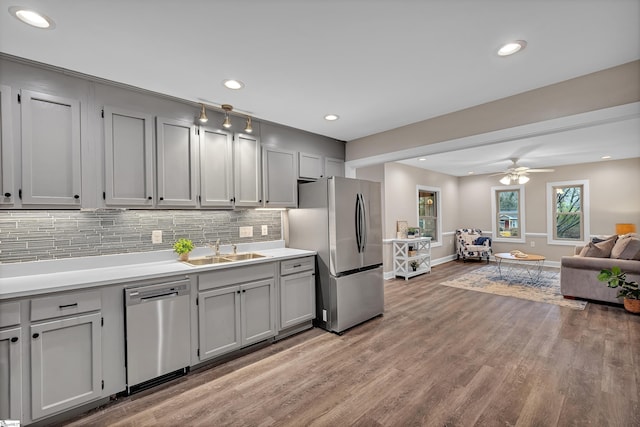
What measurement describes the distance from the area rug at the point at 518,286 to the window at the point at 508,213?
1.50 m

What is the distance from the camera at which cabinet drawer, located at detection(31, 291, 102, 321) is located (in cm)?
185

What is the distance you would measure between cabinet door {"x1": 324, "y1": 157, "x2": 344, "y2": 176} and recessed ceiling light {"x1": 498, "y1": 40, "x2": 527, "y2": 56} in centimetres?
247

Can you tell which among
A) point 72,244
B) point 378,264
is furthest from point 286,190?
point 72,244

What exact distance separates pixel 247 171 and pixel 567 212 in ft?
26.4

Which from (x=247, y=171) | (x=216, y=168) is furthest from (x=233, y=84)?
(x=247, y=171)

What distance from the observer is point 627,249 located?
4.20 metres

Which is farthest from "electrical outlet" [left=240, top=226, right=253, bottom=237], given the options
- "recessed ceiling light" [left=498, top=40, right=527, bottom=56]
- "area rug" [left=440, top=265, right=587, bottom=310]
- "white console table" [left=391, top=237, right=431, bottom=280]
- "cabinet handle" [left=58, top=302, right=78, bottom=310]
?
"area rug" [left=440, top=265, right=587, bottom=310]

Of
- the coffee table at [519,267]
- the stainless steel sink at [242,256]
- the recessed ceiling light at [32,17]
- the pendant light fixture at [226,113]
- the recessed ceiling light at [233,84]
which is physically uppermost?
the recessed ceiling light at [233,84]

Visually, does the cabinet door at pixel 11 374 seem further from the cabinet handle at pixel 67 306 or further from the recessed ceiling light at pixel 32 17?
the recessed ceiling light at pixel 32 17

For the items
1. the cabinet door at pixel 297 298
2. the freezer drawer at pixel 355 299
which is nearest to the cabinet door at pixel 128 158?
the cabinet door at pixel 297 298

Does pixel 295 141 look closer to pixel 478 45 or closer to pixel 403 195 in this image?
pixel 478 45

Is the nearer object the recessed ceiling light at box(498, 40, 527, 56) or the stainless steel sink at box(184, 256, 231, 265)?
the recessed ceiling light at box(498, 40, 527, 56)

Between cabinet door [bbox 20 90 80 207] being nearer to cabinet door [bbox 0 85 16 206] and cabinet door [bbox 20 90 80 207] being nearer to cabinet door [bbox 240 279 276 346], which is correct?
cabinet door [bbox 0 85 16 206]

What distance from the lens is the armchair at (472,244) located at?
7785mm
